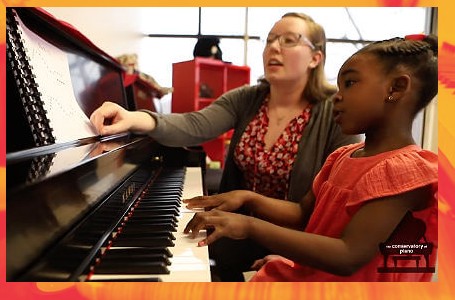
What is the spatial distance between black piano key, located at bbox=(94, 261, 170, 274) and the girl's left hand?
80 mm

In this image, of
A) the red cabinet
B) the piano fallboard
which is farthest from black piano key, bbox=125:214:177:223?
the red cabinet

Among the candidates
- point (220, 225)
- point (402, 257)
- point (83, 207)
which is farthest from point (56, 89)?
point (402, 257)

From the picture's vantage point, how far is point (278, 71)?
0.68 metres

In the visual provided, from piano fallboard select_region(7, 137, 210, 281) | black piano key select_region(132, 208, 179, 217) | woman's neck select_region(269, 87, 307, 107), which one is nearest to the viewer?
piano fallboard select_region(7, 137, 210, 281)

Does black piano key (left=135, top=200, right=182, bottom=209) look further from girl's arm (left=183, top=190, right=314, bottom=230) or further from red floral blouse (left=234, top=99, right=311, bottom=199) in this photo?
red floral blouse (left=234, top=99, right=311, bottom=199)

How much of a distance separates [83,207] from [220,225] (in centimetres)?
17

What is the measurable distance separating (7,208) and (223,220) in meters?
0.25

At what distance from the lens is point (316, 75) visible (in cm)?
69

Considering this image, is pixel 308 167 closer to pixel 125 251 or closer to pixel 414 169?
pixel 414 169

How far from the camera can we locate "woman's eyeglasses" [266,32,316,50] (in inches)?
26.0

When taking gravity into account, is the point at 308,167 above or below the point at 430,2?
below

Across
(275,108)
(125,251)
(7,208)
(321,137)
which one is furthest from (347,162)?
(7,208)

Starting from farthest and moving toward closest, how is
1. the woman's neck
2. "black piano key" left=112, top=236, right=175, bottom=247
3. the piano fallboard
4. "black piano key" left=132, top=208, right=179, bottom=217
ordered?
the woman's neck, "black piano key" left=132, top=208, right=179, bottom=217, "black piano key" left=112, top=236, right=175, bottom=247, the piano fallboard

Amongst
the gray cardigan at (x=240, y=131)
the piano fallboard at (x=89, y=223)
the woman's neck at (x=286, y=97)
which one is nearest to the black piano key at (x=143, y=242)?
the piano fallboard at (x=89, y=223)
